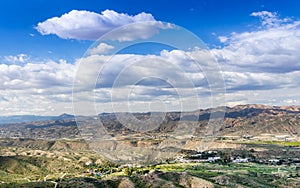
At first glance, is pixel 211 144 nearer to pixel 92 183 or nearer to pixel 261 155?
pixel 261 155

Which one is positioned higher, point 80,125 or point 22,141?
point 80,125

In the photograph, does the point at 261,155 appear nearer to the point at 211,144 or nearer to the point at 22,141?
the point at 211,144

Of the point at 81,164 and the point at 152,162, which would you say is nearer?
the point at 152,162

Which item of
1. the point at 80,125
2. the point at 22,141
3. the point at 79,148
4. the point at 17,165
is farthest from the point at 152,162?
the point at 22,141

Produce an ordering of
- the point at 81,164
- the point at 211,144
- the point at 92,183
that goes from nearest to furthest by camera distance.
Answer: the point at 92,183, the point at 81,164, the point at 211,144

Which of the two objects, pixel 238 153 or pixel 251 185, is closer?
pixel 251 185

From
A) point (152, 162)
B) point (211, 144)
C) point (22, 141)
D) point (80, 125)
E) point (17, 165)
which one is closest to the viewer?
point (80, 125)

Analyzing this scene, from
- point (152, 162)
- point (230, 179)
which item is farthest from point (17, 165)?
point (230, 179)

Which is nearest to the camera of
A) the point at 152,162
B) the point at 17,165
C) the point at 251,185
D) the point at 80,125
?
the point at 80,125

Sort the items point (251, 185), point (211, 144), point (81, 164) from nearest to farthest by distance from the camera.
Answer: point (251, 185), point (81, 164), point (211, 144)
